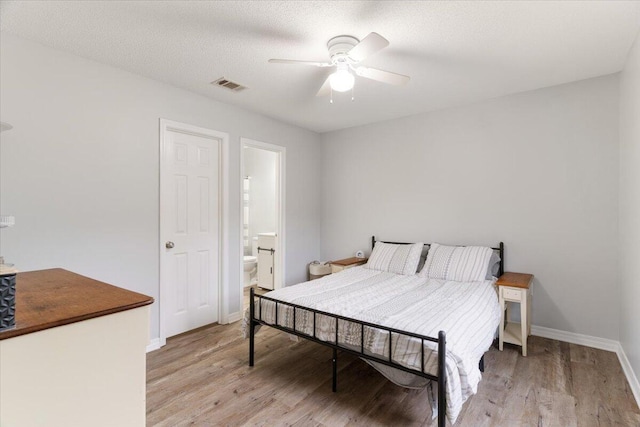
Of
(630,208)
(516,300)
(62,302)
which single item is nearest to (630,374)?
(516,300)

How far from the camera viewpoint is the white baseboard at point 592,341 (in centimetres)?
244

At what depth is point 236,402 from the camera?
2.19 metres

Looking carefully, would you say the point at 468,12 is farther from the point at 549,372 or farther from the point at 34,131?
the point at 34,131

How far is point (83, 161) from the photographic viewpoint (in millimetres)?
2580

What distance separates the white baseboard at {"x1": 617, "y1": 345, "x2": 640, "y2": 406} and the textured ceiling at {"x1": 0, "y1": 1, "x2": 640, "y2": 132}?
2416 mm

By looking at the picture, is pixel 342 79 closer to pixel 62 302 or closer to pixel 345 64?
pixel 345 64

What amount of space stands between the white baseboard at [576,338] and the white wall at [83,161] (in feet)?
12.5

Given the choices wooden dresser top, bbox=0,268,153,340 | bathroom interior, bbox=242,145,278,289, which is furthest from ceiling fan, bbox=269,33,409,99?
bathroom interior, bbox=242,145,278,289

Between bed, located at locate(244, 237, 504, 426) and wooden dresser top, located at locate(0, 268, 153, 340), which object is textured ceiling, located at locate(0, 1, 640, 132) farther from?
bed, located at locate(244, 237, 504, 426)

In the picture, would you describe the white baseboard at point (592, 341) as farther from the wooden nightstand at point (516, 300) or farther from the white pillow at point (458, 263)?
the white pillow at point (458, 263)

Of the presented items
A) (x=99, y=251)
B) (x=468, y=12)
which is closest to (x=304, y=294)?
(x=99, y=251)

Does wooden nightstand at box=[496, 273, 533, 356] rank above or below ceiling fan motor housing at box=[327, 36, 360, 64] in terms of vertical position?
below

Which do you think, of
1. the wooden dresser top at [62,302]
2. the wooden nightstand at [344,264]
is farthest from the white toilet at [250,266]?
the wooden dresser top at [62,302]

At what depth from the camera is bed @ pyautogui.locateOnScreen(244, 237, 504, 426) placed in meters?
1.80
